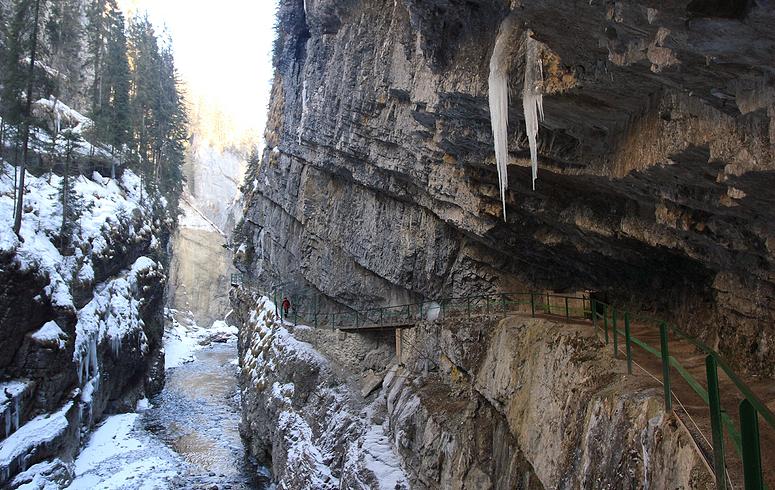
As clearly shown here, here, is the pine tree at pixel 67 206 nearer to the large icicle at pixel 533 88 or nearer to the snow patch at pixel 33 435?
the snow patch at pixel 33 435

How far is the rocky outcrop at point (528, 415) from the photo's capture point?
5.99 m

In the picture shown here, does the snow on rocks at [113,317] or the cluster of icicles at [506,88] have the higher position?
the cluster of icicles at [506,88]

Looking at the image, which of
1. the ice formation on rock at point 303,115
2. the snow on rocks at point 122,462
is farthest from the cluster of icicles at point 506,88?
the snow on rocks at point 122,462

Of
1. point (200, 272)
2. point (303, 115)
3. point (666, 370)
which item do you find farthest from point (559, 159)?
point (200, 272)

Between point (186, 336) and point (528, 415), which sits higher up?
point (528, 415)

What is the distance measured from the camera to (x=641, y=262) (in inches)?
531

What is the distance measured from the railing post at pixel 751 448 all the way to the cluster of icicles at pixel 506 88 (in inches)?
218

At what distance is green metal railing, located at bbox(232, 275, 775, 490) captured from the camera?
9.63ft

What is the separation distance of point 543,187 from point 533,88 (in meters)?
4.66

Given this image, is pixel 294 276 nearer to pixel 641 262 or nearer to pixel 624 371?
pixel 641 262

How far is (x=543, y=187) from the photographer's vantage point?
40.8ft

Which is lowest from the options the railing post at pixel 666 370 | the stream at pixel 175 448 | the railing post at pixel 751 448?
the stream at pixel 175 448

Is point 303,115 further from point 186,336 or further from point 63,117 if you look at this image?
point 186,336

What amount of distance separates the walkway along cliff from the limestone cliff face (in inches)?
1.5
